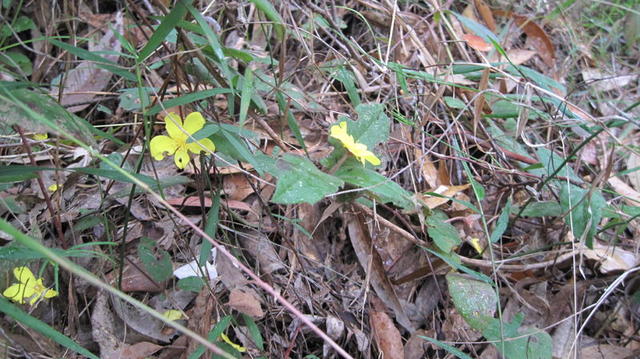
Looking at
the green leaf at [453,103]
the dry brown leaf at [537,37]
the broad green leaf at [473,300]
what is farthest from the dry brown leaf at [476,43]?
the broad green leaf at [473,300]

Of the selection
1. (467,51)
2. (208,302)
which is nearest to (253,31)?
(467,51)

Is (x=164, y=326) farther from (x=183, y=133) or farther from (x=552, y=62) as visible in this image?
(x=552, y=62)

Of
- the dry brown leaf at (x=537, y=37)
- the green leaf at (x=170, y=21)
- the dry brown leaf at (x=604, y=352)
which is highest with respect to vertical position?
the green leaf at (x=170, y=21)

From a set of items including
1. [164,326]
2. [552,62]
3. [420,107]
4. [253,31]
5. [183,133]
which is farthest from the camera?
[552,62]

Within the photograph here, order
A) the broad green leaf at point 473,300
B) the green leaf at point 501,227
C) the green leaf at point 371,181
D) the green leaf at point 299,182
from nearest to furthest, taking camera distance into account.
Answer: the green leaf at point 299,182, the green leaf at point 371,181, the broad green leaf at point 473,300, the green leaf at point 501,227

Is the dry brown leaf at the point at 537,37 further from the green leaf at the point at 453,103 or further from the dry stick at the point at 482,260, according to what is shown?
the dry stick at the point at 482,260

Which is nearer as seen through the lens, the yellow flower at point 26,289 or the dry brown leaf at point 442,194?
the yellow flower at point 26,289

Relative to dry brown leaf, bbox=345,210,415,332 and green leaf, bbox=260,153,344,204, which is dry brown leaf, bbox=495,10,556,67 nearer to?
dry brown leaf, bbox=345,210,415,332
